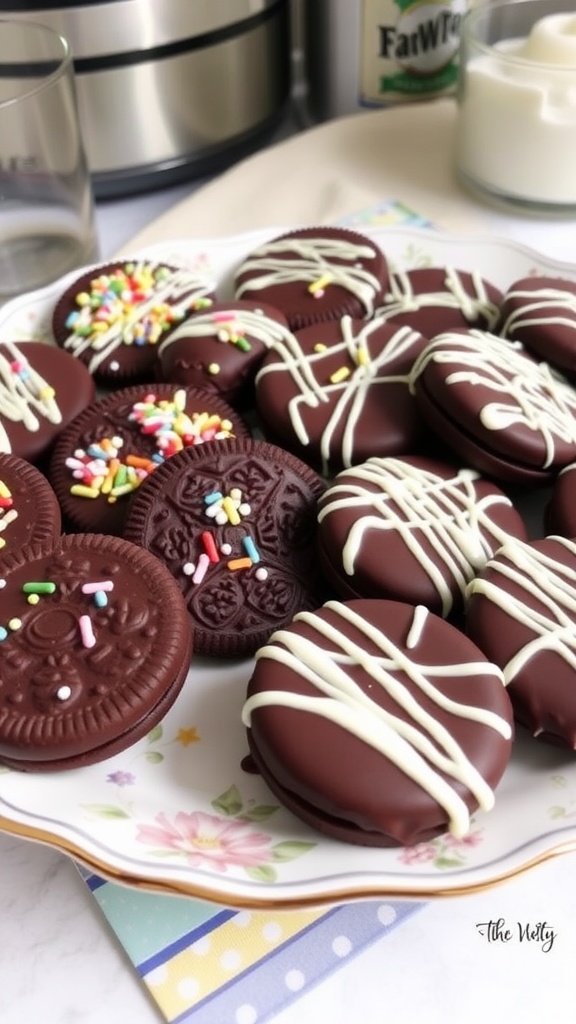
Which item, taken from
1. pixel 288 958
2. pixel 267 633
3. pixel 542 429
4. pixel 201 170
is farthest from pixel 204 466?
pixel 201 170

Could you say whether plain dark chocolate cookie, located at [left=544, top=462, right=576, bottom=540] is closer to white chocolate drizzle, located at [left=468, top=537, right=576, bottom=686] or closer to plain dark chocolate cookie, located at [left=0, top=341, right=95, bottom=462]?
white chocolate drizzle, located at [left=468, top=537, right=576, bottom=686]

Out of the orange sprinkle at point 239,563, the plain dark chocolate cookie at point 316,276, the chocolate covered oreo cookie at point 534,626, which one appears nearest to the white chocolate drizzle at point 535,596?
the chocolate covered oreo cookie at point 534,626

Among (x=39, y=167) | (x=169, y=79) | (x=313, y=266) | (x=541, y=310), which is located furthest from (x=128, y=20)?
(x=541, y=310)

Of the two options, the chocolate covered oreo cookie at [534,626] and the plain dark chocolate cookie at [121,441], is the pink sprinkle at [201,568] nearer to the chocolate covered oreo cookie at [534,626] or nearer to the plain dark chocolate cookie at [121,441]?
the plain dark chocolate cookie at [121,441]

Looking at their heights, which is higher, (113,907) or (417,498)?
(417,498)

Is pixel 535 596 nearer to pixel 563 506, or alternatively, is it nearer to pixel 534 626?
pixel 534 626

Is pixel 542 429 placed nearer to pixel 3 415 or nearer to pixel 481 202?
pixel 3 415

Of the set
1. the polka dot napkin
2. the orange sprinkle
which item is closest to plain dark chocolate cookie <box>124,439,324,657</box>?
the orange sprinkle
